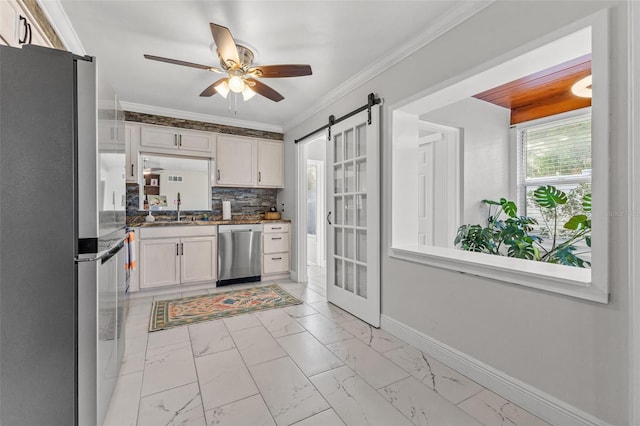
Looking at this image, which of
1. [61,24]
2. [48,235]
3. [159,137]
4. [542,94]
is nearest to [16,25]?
[61,24]

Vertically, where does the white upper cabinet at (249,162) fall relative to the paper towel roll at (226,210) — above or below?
above

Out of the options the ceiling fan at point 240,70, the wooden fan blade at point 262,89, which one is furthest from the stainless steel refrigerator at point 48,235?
the wooden fan blade at point 262,89

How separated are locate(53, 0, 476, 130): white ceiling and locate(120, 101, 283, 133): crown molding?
561 mm

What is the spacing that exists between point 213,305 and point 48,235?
2.32 m

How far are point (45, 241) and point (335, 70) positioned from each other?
2.56 metres

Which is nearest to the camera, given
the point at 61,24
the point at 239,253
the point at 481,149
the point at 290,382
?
the point at 290,382

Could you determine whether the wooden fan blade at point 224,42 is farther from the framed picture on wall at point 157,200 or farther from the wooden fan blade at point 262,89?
the framed picture on wall at point 157,200

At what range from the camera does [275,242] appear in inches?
173

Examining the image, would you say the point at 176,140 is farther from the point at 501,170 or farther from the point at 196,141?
the point at 501,170

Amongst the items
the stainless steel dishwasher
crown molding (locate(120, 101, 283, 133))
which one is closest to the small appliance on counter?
the stainless steel dishwasher

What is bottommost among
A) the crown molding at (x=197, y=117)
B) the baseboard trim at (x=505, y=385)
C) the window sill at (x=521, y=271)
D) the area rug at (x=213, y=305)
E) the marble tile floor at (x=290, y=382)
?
the marble tile floor at (x=290, y=382)

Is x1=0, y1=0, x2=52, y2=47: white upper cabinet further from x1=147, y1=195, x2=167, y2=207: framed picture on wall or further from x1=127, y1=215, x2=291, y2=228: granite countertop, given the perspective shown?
x1=147, y1=195, x2=167, y2=207: framed picture on wall

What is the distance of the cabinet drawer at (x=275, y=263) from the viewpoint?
4324 mm

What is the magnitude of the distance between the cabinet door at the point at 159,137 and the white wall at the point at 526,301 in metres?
3.01
